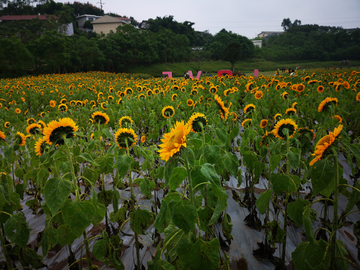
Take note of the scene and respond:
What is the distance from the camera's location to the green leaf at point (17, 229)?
1.16m

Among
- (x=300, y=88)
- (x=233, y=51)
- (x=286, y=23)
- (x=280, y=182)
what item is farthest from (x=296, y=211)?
(x=286, y=23)

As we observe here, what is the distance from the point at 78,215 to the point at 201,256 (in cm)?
62

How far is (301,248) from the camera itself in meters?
1.13

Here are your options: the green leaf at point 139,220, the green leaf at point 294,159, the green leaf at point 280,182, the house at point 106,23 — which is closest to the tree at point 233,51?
the house at point 106,23

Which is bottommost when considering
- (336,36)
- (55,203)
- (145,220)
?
(145,220)

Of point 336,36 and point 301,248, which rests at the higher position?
point 336,36

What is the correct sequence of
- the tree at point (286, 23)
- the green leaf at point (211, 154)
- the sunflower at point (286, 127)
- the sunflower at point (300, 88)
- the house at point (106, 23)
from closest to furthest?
the green leaf at point (211, 154)
the sunflower at point (286, 127)
the sunflower at point (300, 88)
the house at point (106, 23)
the tree at point (286, 23)

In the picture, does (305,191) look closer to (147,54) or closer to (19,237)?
(19,237)

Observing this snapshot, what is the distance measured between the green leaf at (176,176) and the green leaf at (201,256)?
0.91 ft

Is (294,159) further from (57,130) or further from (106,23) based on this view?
(106,23)

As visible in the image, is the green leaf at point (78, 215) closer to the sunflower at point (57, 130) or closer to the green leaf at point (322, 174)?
the sunflower at point (57, 130)

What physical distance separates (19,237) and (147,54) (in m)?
43.5

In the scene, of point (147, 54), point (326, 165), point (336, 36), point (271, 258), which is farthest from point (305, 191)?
point (336, 36)

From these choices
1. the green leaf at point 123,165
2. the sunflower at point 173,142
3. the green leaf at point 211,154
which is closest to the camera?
the sunflower at point 173,142
